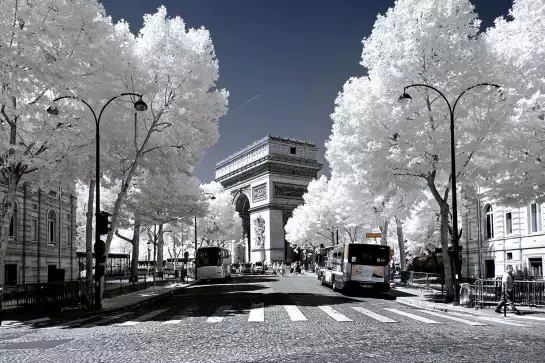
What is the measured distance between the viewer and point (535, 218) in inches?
1315

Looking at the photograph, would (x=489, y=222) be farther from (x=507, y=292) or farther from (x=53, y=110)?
(x=53, y=110)

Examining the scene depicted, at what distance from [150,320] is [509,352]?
9.88 m

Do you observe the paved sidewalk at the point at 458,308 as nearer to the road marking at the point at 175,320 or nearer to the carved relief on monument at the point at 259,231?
the road marking at the point at 175,320

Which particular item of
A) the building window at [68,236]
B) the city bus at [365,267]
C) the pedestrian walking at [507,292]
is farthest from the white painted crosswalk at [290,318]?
the building window at [68,236]

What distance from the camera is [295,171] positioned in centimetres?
9269

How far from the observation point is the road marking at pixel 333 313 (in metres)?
16.5

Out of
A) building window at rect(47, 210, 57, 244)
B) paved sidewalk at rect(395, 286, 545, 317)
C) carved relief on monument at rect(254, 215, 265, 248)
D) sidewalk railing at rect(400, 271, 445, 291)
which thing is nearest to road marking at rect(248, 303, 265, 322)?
paved sidewalk at rect(395, 286, 545, 317)

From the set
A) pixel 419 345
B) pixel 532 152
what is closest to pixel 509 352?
pixel 419 345

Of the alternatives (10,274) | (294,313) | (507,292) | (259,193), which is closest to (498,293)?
(507,292)

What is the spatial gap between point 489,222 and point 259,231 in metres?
54.6

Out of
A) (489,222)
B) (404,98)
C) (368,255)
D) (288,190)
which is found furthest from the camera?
(288,190)

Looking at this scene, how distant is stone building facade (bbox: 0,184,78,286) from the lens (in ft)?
105

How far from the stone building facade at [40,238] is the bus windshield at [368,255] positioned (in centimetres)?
1500

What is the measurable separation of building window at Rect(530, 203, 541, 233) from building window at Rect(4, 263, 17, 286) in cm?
2864
